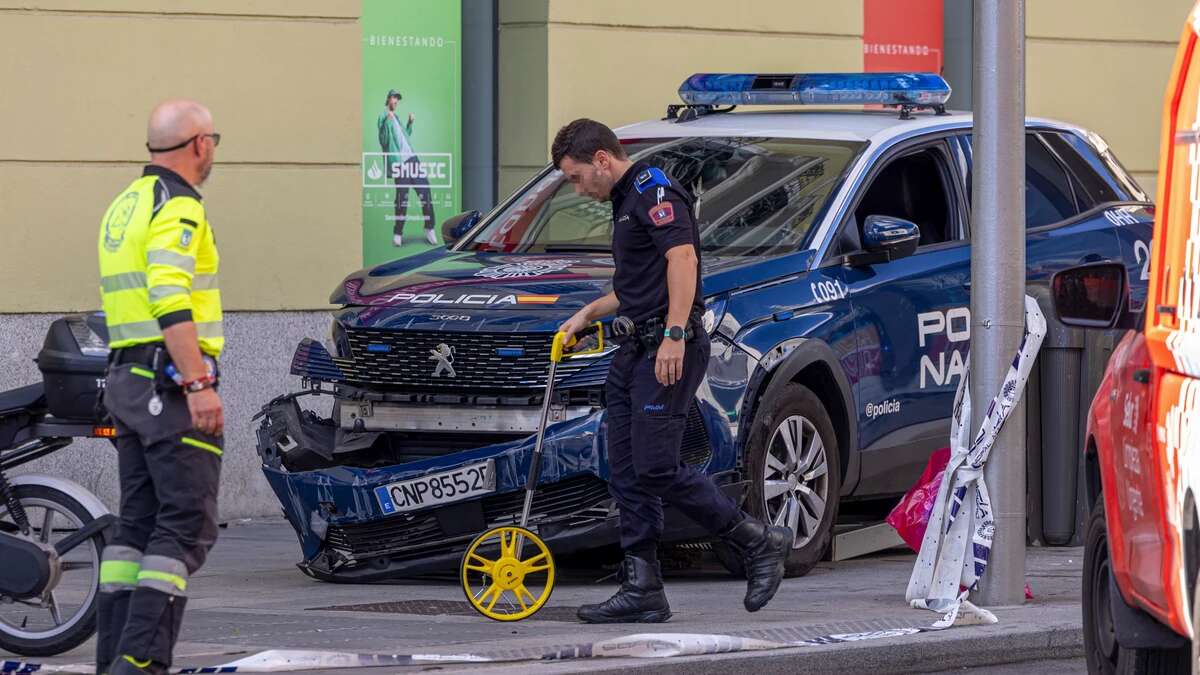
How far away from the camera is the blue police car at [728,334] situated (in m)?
8.60

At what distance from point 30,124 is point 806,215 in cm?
420

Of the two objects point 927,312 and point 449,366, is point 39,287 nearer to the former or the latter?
point 449,366

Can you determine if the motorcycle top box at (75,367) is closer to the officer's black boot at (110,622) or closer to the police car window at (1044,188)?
the officer's black boot at (110,622)

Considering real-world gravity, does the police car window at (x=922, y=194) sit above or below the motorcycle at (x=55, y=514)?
above

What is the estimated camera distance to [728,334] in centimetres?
876

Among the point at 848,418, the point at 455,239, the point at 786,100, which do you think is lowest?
the point at 848,418

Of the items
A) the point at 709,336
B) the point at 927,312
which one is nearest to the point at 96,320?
the point at 709,336

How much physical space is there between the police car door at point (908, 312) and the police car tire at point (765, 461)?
0.28m

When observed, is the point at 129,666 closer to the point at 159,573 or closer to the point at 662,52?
the point at 159,573

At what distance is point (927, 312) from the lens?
383 inches

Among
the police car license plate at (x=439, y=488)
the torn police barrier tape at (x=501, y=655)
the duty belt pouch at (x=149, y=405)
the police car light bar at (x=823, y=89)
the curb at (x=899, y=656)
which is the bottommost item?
the curb at (x=899, y=656)

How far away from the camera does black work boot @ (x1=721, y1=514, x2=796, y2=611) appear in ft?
26.4

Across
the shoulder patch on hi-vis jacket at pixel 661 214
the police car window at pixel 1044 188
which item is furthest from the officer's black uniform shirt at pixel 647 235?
the police car window at pixel 1044 188

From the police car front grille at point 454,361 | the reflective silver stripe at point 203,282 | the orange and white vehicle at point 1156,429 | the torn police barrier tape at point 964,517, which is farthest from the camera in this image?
the police car front grille at point 454,361
